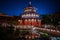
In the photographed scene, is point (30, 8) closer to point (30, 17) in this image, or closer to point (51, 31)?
point (30, 17)

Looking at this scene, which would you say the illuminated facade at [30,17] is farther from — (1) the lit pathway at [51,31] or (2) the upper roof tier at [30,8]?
(1) the lit pathway at [51,31]

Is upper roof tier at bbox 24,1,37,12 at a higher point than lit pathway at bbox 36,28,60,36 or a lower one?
higher

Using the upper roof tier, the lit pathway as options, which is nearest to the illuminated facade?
the upper roof tier

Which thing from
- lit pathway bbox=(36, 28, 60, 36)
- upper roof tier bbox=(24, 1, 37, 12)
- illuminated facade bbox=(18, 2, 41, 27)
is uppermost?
upper roof tier bbox=(24, 1, 37, 12)

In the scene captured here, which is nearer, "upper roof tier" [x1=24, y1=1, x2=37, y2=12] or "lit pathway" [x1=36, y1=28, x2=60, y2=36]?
"lit pathway" [x1=36, y1=28, x2=60, y2=36]

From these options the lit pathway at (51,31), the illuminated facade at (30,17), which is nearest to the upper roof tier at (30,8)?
the illuminated facade at (30,17)

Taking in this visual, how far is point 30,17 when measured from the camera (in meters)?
3.05

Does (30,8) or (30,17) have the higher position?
(30,8)

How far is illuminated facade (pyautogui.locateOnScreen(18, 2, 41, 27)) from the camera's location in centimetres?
300

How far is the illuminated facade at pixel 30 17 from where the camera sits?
300cm

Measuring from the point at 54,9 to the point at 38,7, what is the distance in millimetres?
387

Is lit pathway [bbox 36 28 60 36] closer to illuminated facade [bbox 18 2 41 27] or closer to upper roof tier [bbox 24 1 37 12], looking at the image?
illuminated facade [bbox 18 2 41 27]

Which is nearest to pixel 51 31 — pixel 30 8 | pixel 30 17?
pixel 30 17

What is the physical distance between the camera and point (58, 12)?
10.0 ft
